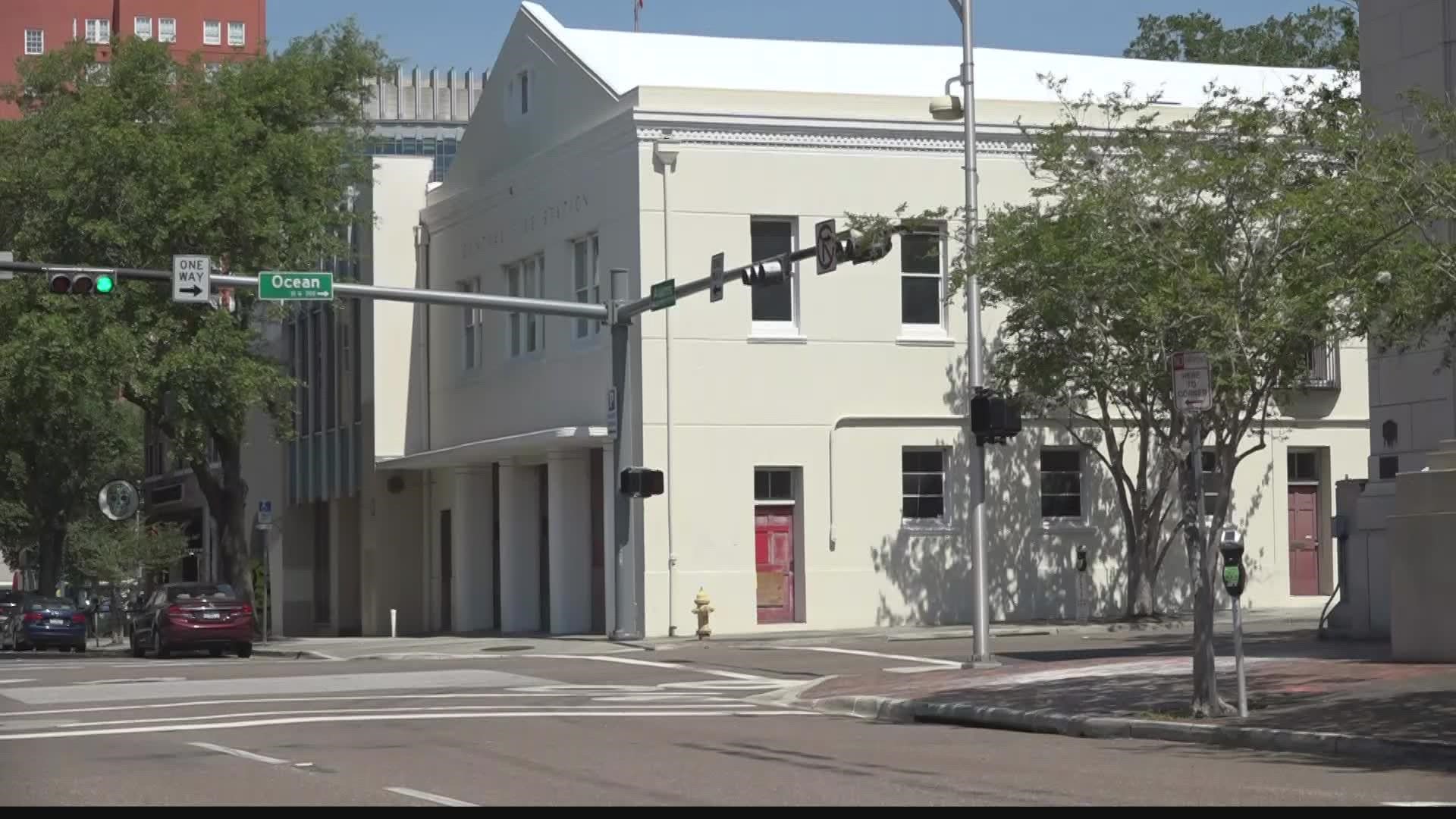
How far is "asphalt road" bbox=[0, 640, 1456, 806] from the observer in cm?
1280

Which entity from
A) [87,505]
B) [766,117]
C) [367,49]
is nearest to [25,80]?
[367,49]

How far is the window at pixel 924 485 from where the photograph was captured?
122 feet

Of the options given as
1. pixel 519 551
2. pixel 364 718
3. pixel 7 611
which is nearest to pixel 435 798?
pixel 364 718

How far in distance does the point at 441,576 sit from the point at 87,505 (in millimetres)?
29587

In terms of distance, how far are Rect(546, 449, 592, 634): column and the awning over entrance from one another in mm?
574

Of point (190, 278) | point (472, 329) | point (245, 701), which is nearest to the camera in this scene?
point (245, 701)

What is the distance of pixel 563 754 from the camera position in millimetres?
15867

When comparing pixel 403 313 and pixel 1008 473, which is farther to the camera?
pixel 403 313

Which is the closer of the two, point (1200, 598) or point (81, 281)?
point (1200, 598)

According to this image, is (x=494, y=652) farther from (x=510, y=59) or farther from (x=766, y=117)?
(x=510, y=59)

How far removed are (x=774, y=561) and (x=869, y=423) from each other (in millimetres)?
2998

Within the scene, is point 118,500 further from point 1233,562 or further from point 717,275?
point 1233,562

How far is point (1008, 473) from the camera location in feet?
123

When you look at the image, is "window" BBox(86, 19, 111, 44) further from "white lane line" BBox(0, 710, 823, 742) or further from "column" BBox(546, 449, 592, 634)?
"white lane line" BBox(0, 710, 823, 742)
